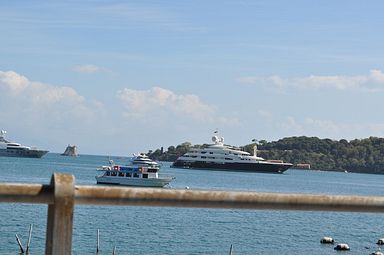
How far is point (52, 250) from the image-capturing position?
3.08m

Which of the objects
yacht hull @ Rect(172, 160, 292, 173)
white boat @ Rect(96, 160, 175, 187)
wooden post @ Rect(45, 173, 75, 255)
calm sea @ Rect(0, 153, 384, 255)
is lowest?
calm sea @ Rect(0, 153, 384, 255)

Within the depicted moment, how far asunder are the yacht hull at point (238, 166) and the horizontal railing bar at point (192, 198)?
170m

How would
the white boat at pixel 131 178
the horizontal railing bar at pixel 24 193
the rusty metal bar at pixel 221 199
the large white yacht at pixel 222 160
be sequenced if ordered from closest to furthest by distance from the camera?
the horizontal railing bar at pixel 24 193 < the rusty metal bar at pixel 221 199 < the white boat at pixel 131 178 < the large white yacht at pixel 222 160

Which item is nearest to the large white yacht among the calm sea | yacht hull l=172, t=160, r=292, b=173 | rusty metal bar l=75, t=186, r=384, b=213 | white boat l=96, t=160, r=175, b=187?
yacht hull l=172, t=160, r=292, b=173

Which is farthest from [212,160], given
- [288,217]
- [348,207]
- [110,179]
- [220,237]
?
[348,207]

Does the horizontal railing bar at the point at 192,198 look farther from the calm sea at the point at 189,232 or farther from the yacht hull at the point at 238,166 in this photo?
the yacht hull at the point at 238,166

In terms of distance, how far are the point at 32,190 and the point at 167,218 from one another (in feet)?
165

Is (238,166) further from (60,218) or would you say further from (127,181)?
(60,218)

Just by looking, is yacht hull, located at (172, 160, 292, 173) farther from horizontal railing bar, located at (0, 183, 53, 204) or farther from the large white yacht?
horizontal railing bar, located at (0, 183, 53, 204)

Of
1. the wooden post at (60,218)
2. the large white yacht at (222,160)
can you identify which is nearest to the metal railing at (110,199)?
the wooden post at (60,218)

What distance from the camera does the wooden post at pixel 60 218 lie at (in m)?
3.08

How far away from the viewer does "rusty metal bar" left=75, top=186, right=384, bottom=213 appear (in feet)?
10.3

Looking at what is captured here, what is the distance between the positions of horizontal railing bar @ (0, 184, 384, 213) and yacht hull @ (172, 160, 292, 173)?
169608mm

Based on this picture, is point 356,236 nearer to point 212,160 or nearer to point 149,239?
point 149,239
